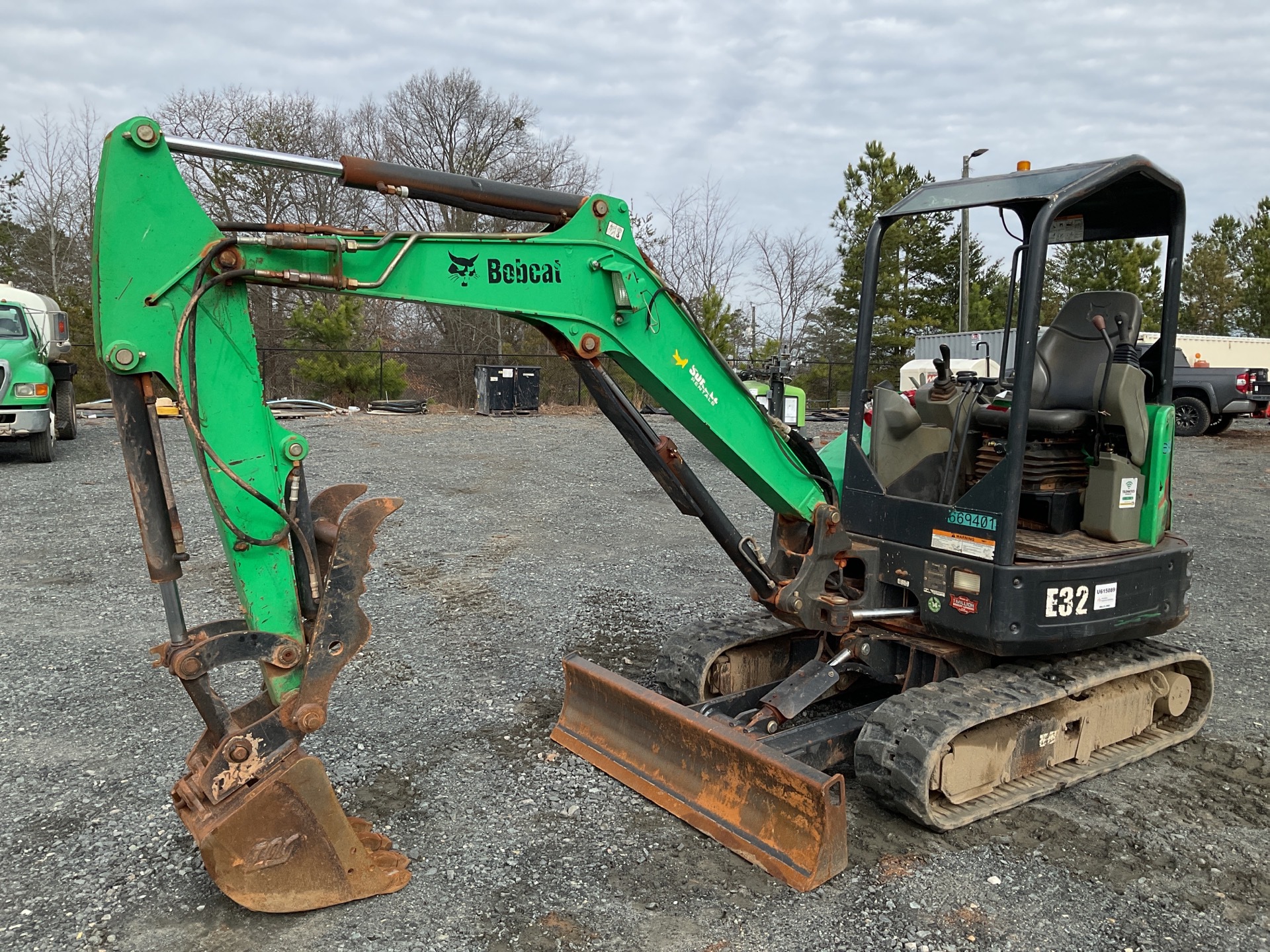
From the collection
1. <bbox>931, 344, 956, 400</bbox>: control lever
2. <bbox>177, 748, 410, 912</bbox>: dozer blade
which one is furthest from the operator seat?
<bbox>177, 748, 410, 912</bbox>: dozer blade

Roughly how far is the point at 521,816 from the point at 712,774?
2.78ft

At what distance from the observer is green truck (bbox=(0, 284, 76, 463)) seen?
1395cm

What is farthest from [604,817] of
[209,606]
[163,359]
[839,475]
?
[209,606]

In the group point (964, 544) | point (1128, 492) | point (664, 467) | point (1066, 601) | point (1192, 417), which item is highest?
point (664, 467)

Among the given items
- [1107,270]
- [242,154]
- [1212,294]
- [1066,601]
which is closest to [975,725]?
[1066,601]

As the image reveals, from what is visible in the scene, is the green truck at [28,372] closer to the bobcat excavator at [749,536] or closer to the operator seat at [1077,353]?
the bobcat excavator at [749,536]

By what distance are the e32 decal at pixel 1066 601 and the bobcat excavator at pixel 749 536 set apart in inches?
0.5

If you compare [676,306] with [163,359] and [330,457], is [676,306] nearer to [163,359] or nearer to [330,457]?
Answer: [163,359]

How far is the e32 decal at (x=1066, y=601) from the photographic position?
4.38 m

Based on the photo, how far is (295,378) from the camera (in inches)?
1025

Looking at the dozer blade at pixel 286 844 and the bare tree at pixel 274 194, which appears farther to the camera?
the bare tree at pixel 274 194

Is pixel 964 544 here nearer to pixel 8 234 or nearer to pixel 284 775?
pixel 284 775

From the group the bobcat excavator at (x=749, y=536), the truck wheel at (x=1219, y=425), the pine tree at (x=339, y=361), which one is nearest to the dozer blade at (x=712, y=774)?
the bobcat excavator at (x=749, y=536)

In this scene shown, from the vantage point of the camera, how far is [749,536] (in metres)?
4.42
